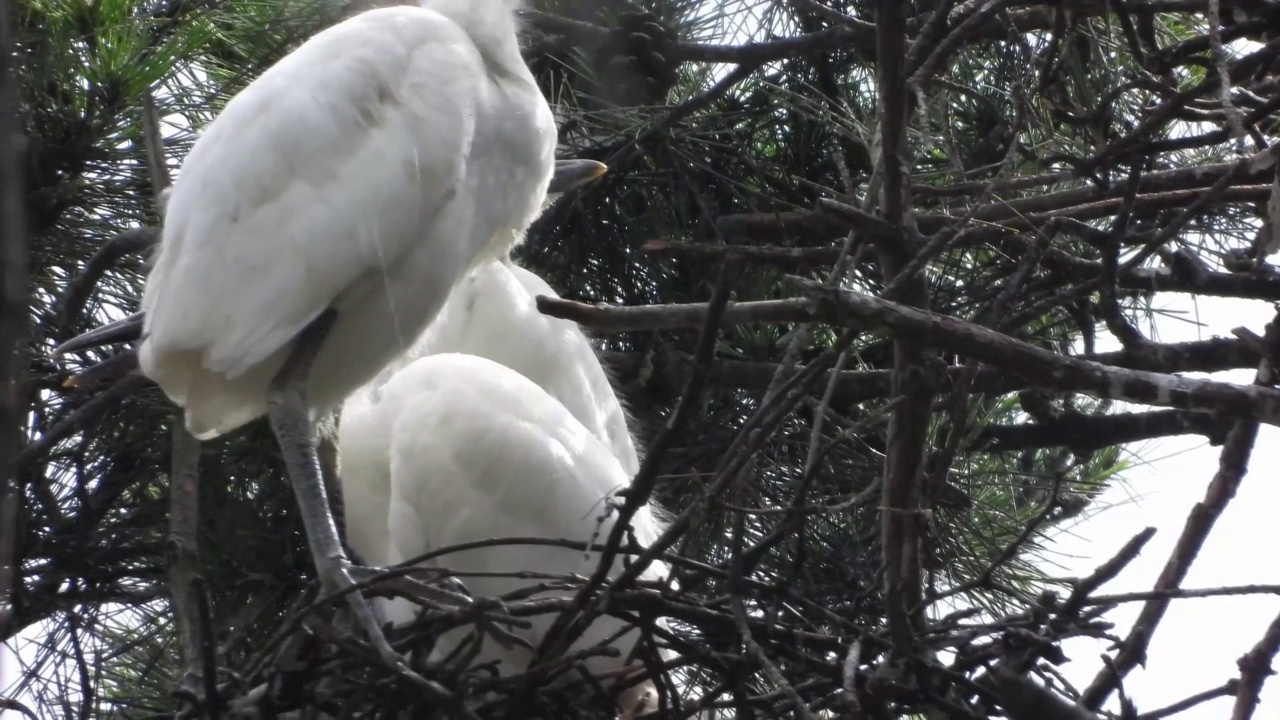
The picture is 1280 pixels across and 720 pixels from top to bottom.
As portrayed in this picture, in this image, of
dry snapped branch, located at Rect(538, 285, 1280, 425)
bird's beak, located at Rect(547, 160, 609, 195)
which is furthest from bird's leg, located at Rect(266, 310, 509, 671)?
bird's beak, located at Rect(547, 160, 609, 195)

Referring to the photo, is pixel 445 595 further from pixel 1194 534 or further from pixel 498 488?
pixel 1194 534

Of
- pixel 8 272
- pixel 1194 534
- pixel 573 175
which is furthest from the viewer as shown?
pixel 573 175

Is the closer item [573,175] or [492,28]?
[492,28]

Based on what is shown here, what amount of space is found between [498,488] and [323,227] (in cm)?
39

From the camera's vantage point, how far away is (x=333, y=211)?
1659 millimetres

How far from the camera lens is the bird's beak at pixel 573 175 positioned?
2.18 metres

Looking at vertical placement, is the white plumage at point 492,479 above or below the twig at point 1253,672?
above

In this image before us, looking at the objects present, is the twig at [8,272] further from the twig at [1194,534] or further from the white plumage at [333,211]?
the white plumage at [333,211]

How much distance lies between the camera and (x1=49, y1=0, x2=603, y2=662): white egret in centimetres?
162

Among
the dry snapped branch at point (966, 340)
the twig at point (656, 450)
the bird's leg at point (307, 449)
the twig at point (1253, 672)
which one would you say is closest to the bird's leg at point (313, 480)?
the bird's leg at point (307, 449)

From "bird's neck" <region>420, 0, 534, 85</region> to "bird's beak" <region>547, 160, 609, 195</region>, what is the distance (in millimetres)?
203

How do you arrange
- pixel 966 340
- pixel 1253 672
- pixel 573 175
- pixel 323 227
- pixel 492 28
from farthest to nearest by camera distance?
1. pixel 573 175
2. pixel 492 28
3. pixel 323 227
4. pixel 1253 672
5. pixel 966 340

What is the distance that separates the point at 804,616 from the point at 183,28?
4.33ft

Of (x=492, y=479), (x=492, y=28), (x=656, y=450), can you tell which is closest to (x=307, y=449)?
(x=492, y=479)
